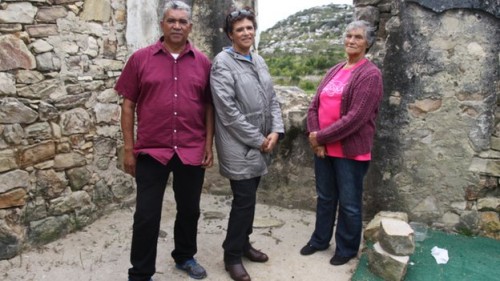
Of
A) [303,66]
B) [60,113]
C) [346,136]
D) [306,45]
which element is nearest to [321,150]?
[346,136]

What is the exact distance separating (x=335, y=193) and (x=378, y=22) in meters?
1.55

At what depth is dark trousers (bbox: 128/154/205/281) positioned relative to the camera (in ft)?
9.80

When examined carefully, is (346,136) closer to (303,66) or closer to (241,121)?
(241,121)

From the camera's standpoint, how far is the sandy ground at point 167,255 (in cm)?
339

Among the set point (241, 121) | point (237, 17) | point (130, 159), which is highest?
point (237, 17)

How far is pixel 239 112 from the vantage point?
312cm

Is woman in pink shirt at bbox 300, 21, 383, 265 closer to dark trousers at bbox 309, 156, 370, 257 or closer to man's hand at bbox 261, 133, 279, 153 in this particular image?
dark trousers at bbox 309, 156, 370, 257

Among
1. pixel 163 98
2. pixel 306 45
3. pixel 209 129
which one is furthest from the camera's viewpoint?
pixel 306 45

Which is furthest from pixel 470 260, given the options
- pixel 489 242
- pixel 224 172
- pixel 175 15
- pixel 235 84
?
pixel 175 15

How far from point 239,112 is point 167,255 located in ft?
4.45

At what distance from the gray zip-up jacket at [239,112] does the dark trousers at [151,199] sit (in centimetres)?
25

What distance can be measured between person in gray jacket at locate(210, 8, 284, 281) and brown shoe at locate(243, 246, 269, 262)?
236 millimetres

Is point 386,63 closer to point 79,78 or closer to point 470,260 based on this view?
point 470,260

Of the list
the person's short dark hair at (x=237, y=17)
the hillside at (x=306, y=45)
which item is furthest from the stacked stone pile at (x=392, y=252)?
the hillside at (x=306, y=45)
